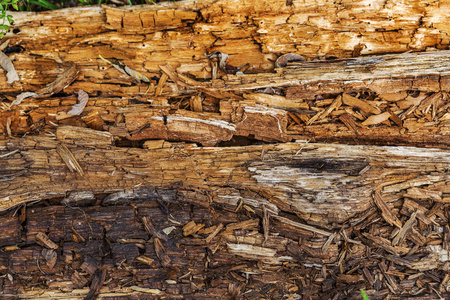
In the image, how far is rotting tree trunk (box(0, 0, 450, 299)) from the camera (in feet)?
9.44

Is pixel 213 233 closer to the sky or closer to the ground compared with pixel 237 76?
closer to the ground

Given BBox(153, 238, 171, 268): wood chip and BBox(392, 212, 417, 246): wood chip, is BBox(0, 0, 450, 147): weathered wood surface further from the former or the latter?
BBox(153, 238, 171, 268): wood chip

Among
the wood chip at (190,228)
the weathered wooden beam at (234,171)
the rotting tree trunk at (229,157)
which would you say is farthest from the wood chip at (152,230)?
the weathered wooden beam at (234,171)

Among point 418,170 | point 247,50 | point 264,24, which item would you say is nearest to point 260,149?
point 247,50

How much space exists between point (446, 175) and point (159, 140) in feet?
8.99

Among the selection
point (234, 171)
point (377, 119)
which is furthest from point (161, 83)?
point (377, 119)

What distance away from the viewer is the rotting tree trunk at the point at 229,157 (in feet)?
9.44

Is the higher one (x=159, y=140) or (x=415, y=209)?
(x=159, y=140)

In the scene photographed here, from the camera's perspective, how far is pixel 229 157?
2.96 meters

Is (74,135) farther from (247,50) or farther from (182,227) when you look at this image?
(247,50)

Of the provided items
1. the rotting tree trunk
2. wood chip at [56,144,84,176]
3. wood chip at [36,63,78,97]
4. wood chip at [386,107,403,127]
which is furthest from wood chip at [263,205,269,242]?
wood chip at [36,63,78,97]

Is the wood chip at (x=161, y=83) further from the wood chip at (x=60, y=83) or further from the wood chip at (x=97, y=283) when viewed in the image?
the wood chip at (x=97, y=283)

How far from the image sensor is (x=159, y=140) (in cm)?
297

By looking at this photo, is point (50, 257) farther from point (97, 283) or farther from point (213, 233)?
point (213, 233)
